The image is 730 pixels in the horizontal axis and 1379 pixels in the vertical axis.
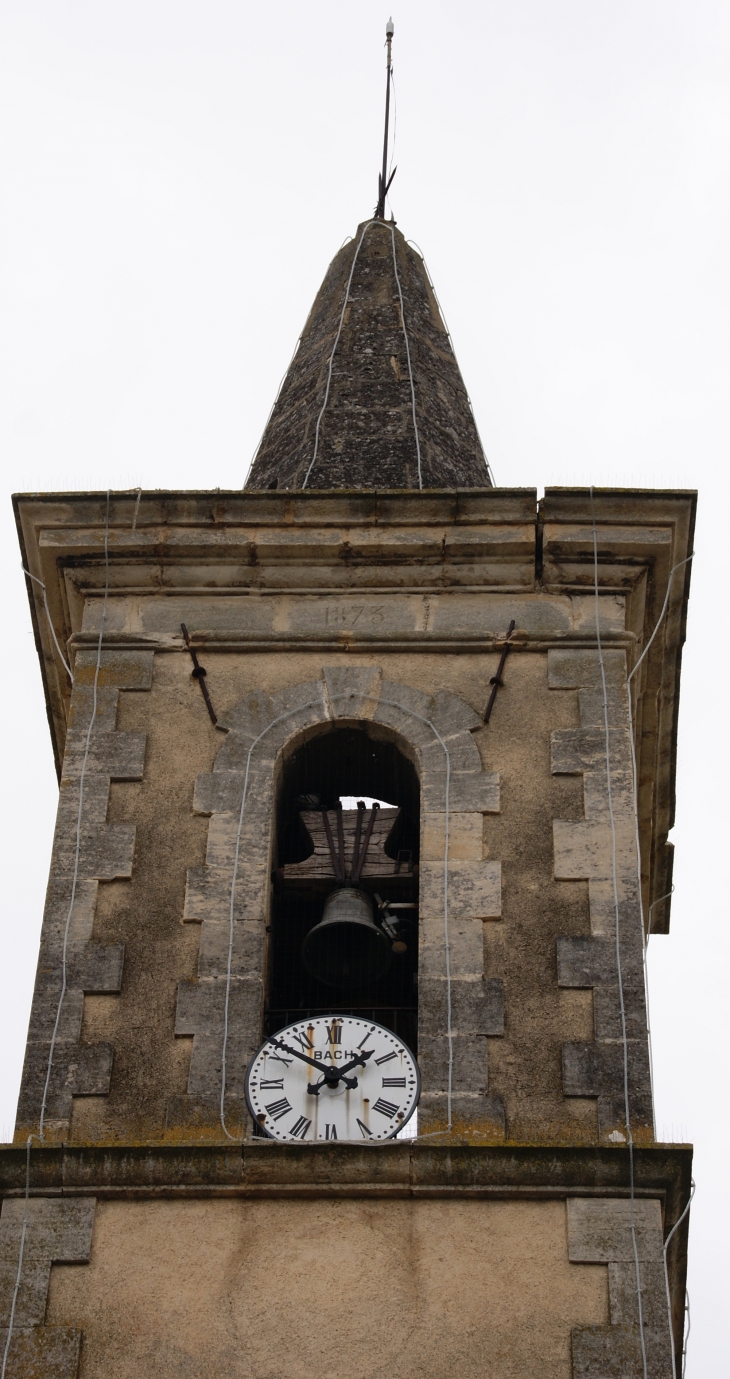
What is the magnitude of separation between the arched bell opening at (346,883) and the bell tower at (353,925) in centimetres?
2

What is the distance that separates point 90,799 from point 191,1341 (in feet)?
10.2

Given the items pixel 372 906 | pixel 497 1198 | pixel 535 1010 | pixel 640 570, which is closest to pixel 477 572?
pixel 640 570

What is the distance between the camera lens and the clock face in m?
11.3

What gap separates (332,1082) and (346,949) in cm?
122

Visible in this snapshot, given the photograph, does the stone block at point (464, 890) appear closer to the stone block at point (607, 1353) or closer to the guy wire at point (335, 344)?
the stone block at point (607, 1353)

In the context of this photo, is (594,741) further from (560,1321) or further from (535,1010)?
(560,1321)

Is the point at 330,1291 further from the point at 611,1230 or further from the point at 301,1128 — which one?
the point at 611,1230

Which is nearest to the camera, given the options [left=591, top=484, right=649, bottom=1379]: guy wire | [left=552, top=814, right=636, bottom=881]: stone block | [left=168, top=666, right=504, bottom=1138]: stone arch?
[left=591, top=484, right=649, bottom=1379]: guy wire

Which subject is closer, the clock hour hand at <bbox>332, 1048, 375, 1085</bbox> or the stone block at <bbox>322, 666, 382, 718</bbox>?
the clock hour hand at <bbox>332, 1048, 375, 1085</bbox>

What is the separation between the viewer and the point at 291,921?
12.8m

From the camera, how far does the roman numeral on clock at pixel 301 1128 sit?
37.0 feet

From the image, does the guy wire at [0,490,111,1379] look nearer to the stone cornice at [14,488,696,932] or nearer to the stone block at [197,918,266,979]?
the stone cornice at [14,488,696,932]

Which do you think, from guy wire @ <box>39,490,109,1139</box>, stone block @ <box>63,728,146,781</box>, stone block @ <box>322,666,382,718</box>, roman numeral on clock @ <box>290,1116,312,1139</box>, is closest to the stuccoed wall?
roman numeral on clock @ <box>290,1116,312,1139</box>

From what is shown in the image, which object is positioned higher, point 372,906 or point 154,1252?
point 372,906
